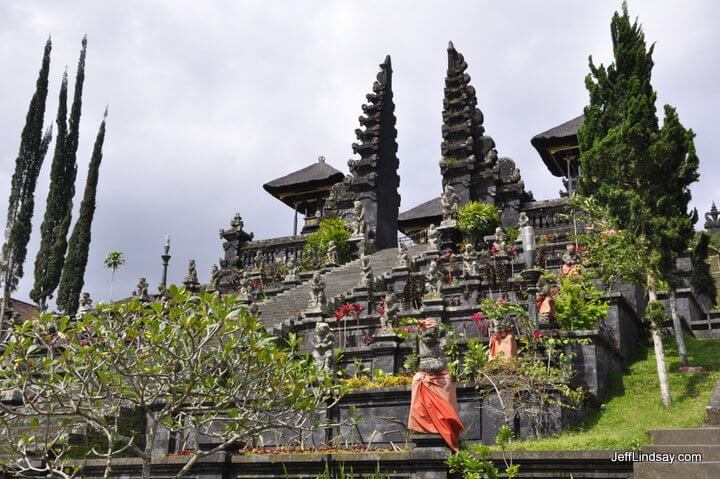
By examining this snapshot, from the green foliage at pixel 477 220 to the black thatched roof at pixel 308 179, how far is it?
1439 cm

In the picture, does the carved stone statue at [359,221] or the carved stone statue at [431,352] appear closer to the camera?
the carved stone statue at [431,352]

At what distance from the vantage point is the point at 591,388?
12266 millimetres

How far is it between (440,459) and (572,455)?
1.52 m

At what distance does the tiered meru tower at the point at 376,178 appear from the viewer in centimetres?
3206

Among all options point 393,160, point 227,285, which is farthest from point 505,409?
point 393,160

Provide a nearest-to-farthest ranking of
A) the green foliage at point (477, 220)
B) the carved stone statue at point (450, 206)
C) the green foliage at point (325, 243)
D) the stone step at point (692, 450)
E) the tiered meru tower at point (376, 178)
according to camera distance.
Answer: the stone step at point (692, 450) < the green foliage at point (477, 220) < the carved stone statue at point (450, 206) < the green foliage at point (325, 243) < the tiered meru tower at point (376, 178)

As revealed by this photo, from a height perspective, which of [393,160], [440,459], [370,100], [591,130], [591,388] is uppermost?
[370,100]

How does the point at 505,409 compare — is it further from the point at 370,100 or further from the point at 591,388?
the point at 370,100

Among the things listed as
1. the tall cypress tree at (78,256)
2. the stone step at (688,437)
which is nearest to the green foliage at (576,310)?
the stone step at (688,437)

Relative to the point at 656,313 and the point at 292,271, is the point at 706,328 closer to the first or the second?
the point at 656,313

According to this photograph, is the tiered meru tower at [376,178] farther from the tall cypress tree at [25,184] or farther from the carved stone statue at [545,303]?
the carved stone statue at [545,303]

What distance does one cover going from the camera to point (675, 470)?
7828 millimetres

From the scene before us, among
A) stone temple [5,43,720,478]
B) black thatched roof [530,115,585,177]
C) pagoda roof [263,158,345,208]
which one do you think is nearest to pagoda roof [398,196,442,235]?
stone temple [5,43,720,478]

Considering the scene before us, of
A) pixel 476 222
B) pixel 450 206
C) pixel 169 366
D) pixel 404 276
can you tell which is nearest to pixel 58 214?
pixel 450 206
